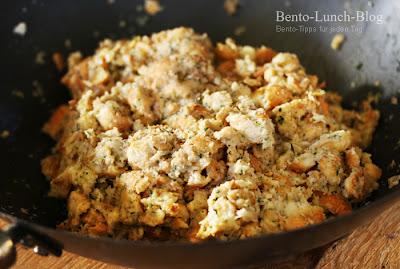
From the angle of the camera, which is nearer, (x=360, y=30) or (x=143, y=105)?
(x=143, y=105)

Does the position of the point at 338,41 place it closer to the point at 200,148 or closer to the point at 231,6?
the point at 231,6

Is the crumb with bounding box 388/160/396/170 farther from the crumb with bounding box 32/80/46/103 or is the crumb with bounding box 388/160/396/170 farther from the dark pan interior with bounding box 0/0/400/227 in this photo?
the crumb with bounding box 32/80/46/103

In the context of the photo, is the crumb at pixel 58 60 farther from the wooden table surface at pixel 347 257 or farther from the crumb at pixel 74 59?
the wooden table surface at pixel 347 257

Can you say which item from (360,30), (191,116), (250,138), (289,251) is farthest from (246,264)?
(360,30)

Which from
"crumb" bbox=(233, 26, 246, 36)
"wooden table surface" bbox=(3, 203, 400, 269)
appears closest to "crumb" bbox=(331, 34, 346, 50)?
"crumb" bbox=(233, 26, 246, 36)

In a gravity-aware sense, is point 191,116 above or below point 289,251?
above

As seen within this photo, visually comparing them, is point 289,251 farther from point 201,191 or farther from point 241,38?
point 241,38
